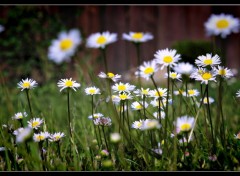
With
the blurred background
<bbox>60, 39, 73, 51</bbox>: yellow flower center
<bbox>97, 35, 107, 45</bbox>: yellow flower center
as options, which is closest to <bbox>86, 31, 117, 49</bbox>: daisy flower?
<bbox>97, 35, 107, 45</bbox>: yellow flower center

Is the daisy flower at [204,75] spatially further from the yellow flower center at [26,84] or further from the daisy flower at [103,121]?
the yellow flower center at [26,84]

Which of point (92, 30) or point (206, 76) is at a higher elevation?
point (92, 30)

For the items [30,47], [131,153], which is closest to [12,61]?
[30,47]

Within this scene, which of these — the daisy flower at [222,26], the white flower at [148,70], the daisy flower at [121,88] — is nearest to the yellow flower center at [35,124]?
the daisy flower at [121,88]

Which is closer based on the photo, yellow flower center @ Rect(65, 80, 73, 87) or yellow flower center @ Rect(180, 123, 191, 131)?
yellow flower center @ Rect(180, 123, 191, 131)

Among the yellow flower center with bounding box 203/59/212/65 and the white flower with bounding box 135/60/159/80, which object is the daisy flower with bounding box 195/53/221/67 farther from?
the white flower with bounding box 135/60/159/80

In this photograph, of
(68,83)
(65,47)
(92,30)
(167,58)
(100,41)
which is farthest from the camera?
(92,30)

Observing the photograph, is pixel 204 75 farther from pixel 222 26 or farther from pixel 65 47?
pixel 65 47

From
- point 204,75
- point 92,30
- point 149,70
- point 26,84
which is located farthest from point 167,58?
point 92,30
